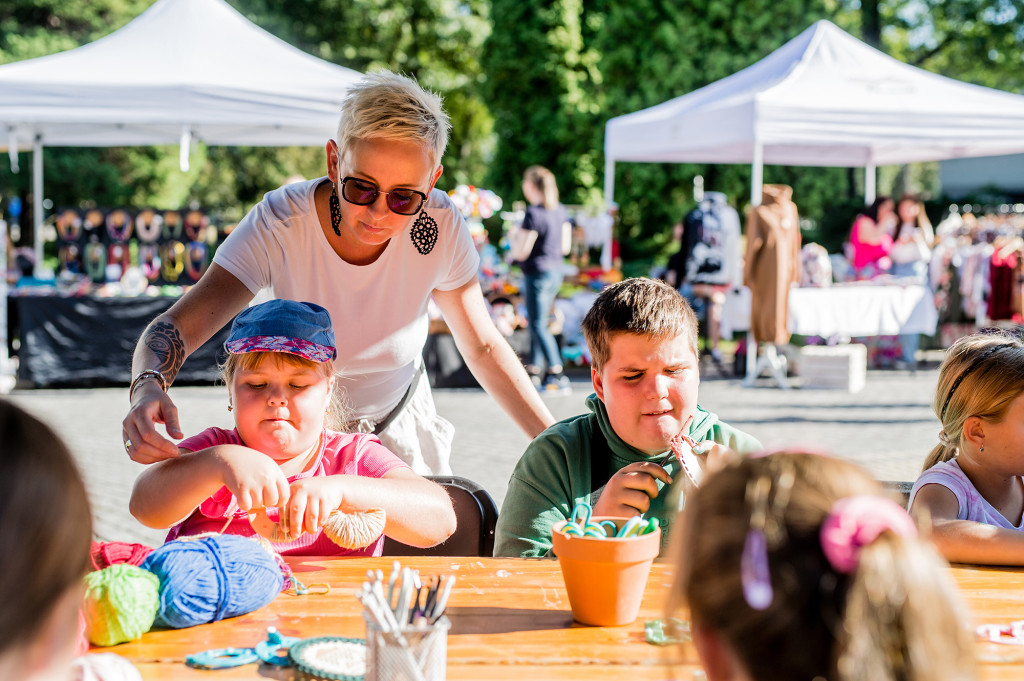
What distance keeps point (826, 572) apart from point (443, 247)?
6.51 feet

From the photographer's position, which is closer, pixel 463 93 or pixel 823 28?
pixel 823 28

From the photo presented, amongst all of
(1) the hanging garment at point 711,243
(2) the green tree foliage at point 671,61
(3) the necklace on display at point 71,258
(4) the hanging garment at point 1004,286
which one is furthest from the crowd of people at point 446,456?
(2) the green tree foliage at point 671,61

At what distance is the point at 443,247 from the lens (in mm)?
2662

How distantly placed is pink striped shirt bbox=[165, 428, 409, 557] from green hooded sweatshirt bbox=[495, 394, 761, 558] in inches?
11.0

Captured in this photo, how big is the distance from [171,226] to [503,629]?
1083 cm

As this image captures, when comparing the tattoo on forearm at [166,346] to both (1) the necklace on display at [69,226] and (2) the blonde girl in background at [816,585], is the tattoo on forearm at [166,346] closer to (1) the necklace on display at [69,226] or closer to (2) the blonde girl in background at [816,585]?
(2) the blonde girl in background at [816,585]

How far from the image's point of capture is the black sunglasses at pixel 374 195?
2.34 meters

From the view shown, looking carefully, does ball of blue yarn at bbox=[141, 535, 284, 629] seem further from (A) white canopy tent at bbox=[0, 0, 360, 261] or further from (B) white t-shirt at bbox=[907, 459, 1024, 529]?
(A) white canopy tent at bbox=[0, 0, 360, 261]

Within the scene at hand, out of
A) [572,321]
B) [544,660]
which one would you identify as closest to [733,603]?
[544,660]

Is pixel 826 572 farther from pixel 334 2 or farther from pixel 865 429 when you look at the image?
pixel 334 2

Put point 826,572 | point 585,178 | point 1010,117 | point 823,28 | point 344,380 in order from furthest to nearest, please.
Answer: point 585,178, point 823,28, point 1010,117, point 344,380, point 826,572

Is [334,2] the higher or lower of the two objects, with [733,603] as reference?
higher

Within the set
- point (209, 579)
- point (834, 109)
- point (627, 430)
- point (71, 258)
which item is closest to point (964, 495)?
point (627, 430)

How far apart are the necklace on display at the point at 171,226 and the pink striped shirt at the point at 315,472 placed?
32.5ft
